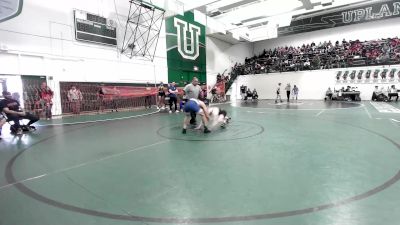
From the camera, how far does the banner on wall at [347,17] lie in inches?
812

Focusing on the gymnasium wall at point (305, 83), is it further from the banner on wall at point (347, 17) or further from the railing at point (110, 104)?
the railing at point (110, 104)

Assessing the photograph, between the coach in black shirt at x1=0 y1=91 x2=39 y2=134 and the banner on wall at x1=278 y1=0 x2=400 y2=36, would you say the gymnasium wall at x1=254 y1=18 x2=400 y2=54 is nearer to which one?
the banner on wall at x1=278 y1=0 x2=400 y2=36

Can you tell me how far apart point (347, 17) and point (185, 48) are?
1579 centimetres

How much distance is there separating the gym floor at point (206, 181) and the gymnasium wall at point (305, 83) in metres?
16.8

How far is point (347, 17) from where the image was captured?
2236cm

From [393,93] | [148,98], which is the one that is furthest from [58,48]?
[393,93]

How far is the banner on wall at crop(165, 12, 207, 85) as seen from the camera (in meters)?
18.4

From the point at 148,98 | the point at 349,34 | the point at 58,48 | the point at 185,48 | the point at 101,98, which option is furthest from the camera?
the point at 349,34

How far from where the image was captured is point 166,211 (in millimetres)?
2246

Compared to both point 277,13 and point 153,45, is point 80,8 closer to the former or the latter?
point 153,45

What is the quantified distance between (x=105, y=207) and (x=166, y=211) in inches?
24.6

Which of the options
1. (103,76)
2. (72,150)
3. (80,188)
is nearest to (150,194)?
(80,188)

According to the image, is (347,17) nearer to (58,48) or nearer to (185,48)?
(185,48)

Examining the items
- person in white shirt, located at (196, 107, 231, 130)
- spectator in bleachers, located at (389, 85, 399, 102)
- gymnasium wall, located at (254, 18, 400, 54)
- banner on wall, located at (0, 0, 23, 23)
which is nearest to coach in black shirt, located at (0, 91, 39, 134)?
banner on wall, located at (0, 0, 23, 23)
